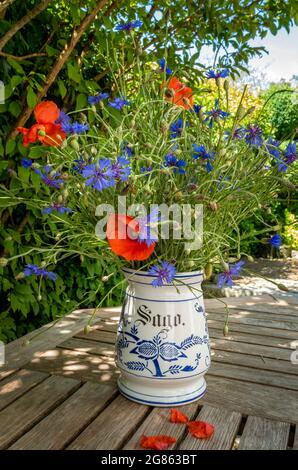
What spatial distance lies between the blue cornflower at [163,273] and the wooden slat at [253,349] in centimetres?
51

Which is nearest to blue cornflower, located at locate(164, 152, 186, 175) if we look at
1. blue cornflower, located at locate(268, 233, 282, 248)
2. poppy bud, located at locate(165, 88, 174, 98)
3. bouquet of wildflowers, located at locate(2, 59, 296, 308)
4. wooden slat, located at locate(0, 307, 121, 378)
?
bouquet of wildflowers, located at locate(2, 59, 296, 308)

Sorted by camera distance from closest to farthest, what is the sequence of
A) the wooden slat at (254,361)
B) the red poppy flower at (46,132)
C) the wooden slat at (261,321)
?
the red poppy flower at (46,132), the wooden slat at (254,361), the wooden slat at (261,321)

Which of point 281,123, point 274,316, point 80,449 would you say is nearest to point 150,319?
point 80,449

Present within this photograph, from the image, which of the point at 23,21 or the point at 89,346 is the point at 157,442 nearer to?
the point at 89,346

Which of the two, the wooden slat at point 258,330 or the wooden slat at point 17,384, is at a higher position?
the wooden slat at point 258,330

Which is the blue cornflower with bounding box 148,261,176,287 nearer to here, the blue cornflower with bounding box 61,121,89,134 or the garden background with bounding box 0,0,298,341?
the blue cornflower with bounding box 61,121,89,134

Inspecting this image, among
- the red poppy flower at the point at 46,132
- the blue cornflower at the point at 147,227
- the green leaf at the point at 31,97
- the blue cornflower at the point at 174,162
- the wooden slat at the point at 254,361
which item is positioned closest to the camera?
the blue cornflower at the point at 147,227

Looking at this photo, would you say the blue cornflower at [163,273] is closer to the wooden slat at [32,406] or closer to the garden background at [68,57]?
the wooden slat at [32,406]

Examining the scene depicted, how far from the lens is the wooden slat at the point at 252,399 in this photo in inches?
34.8

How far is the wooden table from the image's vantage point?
780 millimetres

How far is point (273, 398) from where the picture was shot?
37.3 inches

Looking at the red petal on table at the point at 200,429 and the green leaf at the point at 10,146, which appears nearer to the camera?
the red petal on table at the point at 200,429

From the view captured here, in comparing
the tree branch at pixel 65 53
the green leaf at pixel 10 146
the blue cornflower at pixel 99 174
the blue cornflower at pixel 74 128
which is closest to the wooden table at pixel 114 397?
the blue cornflower at pixel 99 174
